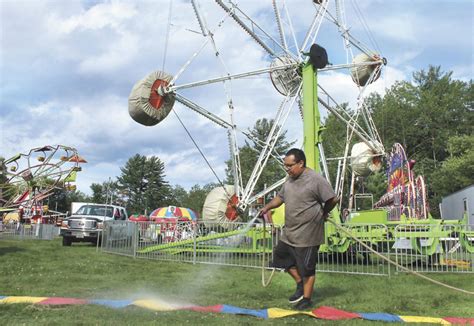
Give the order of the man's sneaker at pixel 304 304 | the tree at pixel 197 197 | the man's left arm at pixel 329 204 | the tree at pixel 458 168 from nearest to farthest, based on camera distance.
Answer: the man's sneaker at pixel 304 304 < the man's left arm at pixel 329 204 < the tree at pixel 458 168 < the tree at pixel 197 197

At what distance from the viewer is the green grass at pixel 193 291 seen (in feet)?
14.7

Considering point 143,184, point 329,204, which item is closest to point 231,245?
point 329,204

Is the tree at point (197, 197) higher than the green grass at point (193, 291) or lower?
higher

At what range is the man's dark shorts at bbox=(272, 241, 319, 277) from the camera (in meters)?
5.31

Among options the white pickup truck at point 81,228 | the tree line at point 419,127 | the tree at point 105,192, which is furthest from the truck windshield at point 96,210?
the tree at point 105,192

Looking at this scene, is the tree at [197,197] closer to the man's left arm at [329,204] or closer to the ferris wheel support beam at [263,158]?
the ferris wheel support beam at [263,158]

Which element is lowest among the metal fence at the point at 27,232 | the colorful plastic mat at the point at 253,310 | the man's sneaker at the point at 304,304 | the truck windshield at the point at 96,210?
the colorful plastic mat at the point at 253,310

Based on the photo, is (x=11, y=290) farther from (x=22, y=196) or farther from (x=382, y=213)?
(x=22, y=196)

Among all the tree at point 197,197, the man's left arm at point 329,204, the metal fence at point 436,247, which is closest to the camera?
the man's left arm at point 329,204

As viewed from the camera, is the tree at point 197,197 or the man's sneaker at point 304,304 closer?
the man's sneaker at point 304,304

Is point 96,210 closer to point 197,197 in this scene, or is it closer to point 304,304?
point 304,304

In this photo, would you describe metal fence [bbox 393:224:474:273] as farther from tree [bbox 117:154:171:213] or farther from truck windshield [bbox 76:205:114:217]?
tree [bbox 117:154:171:213]

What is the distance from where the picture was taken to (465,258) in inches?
401

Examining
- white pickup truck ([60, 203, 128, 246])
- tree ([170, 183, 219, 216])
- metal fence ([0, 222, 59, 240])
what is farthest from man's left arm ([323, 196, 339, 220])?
tree ([170, 183, 219, 216])
